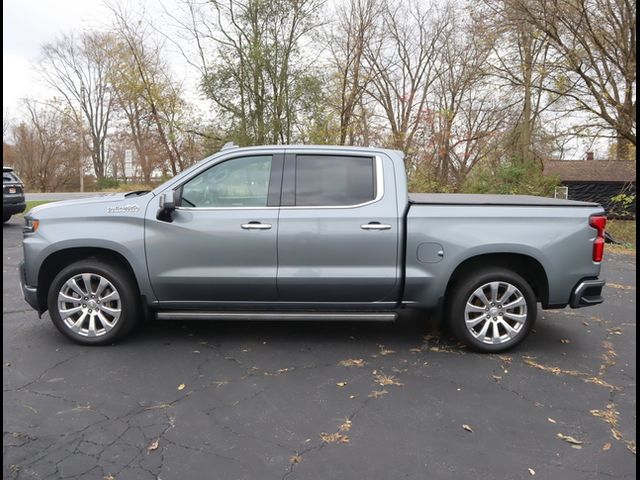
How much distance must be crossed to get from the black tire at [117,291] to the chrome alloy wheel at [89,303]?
1.0 inches

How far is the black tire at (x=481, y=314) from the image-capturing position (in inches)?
167

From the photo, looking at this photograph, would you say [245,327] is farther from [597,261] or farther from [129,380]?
[597,261]

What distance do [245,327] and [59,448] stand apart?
2358 mm

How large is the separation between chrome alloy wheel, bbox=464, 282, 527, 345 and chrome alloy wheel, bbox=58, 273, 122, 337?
324 cm

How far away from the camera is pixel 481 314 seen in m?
4.31

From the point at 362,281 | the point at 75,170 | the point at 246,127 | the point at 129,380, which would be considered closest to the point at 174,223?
the point at 129,380

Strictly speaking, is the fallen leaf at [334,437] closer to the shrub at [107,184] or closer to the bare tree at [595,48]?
the bare tree at [595,48]

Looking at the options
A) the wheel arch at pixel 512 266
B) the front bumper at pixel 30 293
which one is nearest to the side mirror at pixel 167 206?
the front bumper at pixel 30 293

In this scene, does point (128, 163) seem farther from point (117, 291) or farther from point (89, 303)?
point (117, 291)

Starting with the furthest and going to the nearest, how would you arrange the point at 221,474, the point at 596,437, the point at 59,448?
the point at 596,437 → the point at 59,448 → the point at 221,474

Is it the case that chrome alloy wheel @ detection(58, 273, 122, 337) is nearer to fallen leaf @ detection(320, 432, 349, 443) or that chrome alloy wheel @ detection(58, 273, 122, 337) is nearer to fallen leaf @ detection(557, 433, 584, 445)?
fallen leaf @ detection(320, 432, 349, 443)

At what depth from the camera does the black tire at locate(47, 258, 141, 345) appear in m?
4.29

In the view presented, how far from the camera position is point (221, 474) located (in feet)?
8.41

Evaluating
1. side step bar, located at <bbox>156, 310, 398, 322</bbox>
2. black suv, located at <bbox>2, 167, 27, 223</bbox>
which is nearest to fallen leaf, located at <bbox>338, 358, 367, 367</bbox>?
side step bar, located at <bbox>156, 310, 398, 322</bbox>
